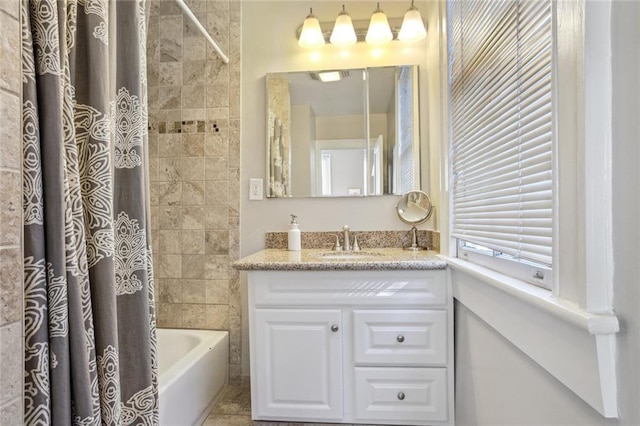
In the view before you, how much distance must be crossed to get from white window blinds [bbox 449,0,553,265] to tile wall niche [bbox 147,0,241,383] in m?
1.25

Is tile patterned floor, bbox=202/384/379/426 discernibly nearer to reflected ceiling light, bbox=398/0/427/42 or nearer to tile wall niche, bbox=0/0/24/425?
tile wall niche, bbox=0/0/24/425

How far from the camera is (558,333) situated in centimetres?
66

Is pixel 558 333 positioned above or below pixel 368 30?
below

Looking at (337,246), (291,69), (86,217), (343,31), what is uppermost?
(343,31)

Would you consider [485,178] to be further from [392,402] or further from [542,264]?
[392,402]

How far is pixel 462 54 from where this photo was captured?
4.26 ft

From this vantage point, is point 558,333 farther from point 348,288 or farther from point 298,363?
point 298,363

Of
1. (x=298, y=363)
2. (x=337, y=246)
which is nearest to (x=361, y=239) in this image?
(x=337, y=246)

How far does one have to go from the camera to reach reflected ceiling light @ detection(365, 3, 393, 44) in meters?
1.79

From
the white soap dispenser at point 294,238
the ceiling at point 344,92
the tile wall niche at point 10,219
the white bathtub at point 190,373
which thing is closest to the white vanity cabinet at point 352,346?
the white bathtub at point 190,373

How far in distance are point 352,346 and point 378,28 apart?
165 centimetres

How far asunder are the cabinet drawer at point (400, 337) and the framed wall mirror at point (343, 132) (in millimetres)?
754

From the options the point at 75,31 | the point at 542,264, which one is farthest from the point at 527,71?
the point at 75,31

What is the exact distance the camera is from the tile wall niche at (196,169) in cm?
192
